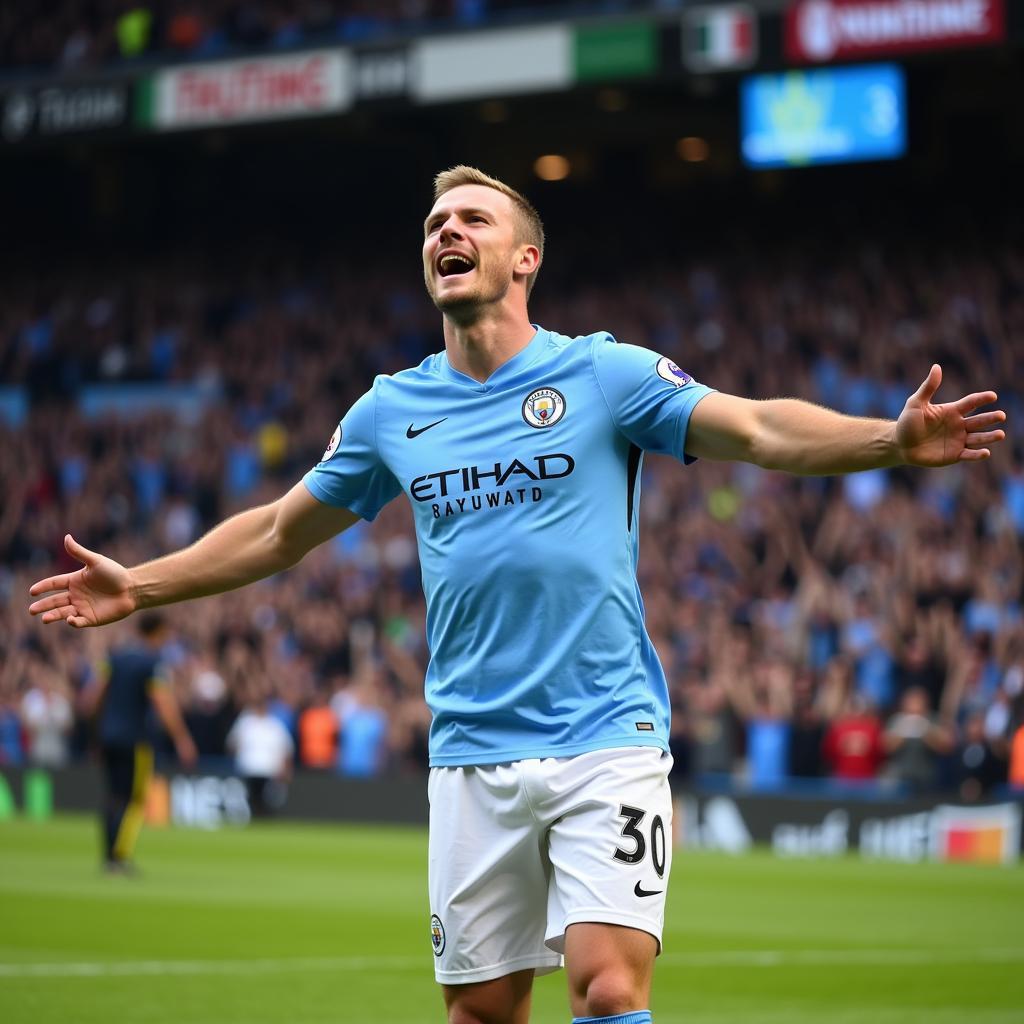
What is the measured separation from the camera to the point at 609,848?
5.09 meters

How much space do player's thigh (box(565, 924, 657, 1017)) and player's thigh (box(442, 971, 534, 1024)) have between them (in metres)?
0.24

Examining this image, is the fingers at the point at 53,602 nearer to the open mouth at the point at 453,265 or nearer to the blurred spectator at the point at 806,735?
the open mouth at the point at 453,265

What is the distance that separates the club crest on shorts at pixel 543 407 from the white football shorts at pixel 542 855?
2.89ft

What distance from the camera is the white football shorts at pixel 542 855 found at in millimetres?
5082

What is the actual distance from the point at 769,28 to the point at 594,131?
25.4 feet

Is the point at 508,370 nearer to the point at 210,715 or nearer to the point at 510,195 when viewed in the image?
the point at 510,195

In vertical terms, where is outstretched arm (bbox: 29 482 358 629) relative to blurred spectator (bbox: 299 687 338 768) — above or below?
above

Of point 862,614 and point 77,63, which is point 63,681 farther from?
point 862,614

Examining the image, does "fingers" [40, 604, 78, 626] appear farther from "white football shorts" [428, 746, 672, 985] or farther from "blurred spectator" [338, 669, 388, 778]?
"blurred spectator" [338, 669, 388, 778]

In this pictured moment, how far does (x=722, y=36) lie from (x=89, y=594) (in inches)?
881

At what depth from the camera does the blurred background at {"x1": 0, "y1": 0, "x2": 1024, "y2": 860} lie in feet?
74.8

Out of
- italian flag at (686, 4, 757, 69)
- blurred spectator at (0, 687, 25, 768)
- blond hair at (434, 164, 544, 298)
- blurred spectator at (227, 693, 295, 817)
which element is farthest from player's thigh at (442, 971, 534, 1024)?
blurred spectator at (0, 687, 25, 768)

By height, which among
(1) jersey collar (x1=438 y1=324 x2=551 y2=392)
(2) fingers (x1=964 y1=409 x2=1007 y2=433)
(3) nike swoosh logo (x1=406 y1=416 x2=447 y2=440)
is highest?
(1) jersey collar (x1=438 y1=324 x2=551 y2=392)

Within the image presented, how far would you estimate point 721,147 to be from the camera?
32875 mm
